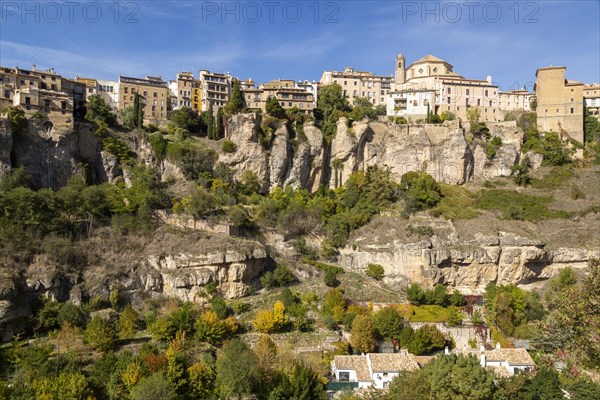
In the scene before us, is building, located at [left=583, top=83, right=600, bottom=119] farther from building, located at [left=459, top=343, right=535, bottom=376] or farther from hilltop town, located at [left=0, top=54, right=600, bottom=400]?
building, located at [left=459, top=343, right=535, bottom=376]

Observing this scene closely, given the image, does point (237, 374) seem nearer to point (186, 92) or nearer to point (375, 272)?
point (375, 272)

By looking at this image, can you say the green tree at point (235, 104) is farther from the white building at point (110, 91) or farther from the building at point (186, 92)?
the white building at point (110, 91)

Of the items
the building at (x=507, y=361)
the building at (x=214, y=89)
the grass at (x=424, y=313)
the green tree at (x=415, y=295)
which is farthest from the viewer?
the building at (x=214, y=89)

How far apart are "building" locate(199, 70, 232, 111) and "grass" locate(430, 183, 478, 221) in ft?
87.3

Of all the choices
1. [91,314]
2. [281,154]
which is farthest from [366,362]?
[281,154]

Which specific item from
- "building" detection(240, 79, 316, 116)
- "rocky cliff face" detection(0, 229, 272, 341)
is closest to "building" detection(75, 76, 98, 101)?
"building" detection(240, 79, 316, 116)

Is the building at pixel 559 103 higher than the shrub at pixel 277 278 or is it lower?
higher

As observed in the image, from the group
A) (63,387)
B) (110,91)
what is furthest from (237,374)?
(110,91)

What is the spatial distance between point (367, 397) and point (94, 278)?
20799 mm

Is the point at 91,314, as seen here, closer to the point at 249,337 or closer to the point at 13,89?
the point at 249,337

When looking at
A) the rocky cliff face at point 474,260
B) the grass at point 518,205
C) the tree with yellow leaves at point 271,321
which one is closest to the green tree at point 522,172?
the grass at point 518,205

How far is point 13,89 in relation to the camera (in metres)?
46.3

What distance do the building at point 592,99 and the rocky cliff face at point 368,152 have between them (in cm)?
1051

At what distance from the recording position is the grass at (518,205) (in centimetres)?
4697
